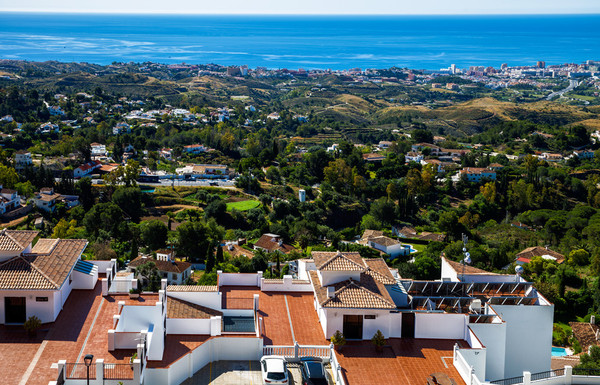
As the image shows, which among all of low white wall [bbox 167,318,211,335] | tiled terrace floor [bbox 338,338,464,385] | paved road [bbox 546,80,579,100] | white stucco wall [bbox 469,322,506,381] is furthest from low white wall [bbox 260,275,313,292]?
paved road [bbox 546,80,579,100]

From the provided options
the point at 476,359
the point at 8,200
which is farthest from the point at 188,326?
the point at 8,200

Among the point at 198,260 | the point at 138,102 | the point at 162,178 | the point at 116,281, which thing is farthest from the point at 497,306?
the point at 138,102

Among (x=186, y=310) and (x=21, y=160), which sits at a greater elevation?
(x=186, y=310)

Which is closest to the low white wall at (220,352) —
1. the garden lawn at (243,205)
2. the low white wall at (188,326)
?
the low white wall at (188,326)

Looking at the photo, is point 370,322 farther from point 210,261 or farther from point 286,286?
point 210,261

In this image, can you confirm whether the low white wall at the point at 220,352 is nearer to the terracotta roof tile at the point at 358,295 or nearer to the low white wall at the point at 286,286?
the terracotta roof tile at the point at 358,295

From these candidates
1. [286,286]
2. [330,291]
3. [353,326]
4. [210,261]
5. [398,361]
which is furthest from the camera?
[210,261]
